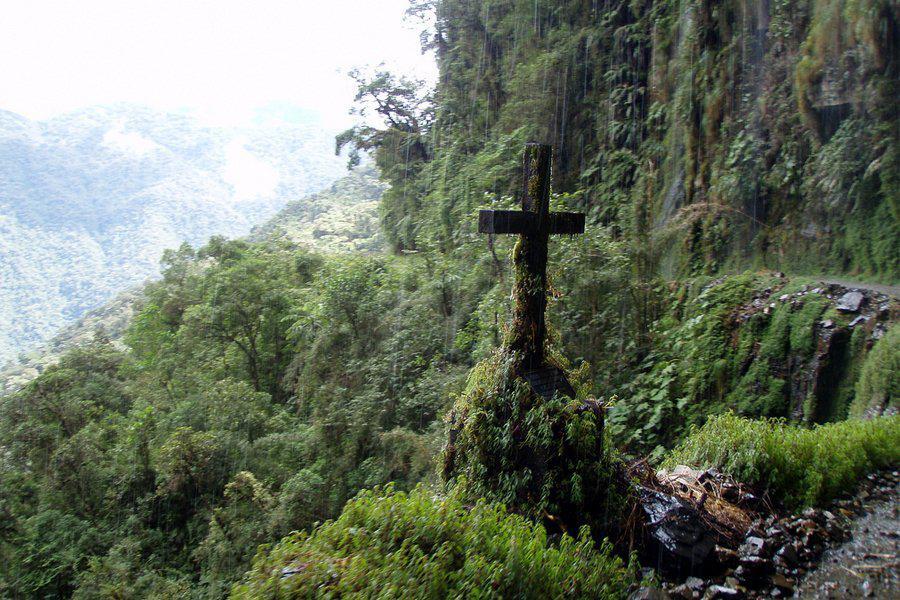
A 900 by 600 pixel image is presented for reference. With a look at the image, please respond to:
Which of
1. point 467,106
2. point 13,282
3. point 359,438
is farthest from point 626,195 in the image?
point 13,282

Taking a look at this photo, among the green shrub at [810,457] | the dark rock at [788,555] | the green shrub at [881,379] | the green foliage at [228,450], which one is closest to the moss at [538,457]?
the dark rock at [788,555]

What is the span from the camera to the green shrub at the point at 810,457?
176 inches

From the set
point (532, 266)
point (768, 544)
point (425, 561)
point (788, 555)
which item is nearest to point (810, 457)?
point (768, 544)

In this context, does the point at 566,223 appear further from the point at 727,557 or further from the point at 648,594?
the point at 648,594

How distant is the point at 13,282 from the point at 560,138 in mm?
84612

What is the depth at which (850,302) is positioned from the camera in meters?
6.26

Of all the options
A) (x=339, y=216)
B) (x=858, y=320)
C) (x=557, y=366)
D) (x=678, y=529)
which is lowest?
(x=678, y=529)

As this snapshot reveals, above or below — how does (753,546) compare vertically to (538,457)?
below

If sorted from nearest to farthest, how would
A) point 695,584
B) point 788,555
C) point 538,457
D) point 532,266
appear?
point 695,584 < point 788,555 < point 538,457 < point 532,266

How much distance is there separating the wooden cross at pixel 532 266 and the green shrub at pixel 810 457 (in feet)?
5.20

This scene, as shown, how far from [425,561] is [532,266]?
105 inches

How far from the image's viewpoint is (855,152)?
732 centimetres

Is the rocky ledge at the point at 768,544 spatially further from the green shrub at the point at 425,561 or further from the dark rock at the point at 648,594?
the green shrub at the point at 425,561

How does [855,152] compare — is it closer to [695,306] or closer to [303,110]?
[695,306]
